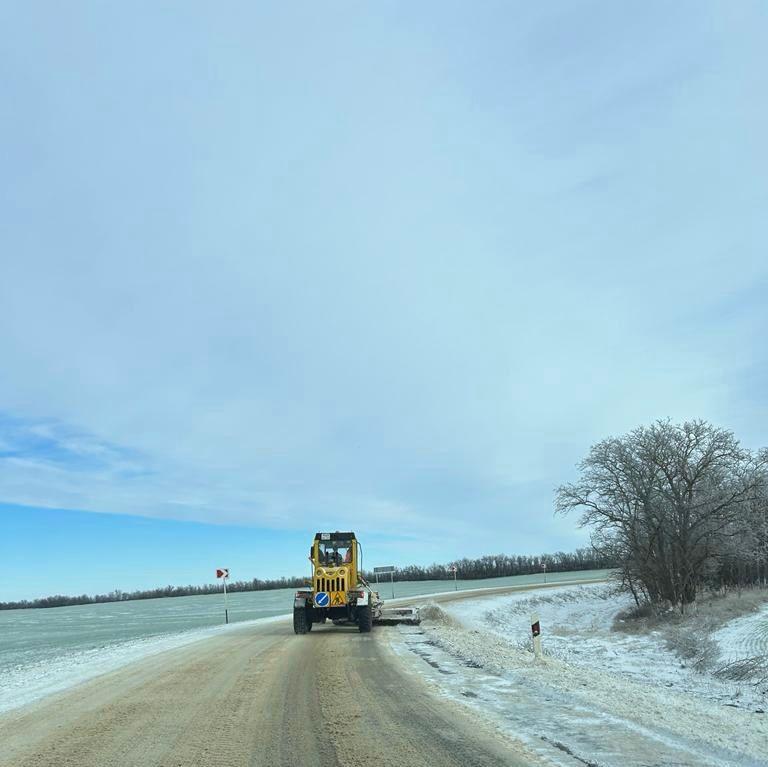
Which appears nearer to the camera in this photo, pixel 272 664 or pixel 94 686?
pixel 94 686

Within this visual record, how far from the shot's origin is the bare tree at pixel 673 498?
33969 mm

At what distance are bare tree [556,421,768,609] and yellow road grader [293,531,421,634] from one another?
60.3 ft

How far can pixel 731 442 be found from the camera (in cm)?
3347

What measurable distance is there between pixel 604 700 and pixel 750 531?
31.1 metres

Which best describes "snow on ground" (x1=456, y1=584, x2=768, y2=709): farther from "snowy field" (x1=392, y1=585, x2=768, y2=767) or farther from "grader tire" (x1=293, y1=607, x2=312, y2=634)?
"grader tire" (x1=293, y1=607, x2=312, y2=634)

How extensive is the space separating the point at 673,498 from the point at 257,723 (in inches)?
1243

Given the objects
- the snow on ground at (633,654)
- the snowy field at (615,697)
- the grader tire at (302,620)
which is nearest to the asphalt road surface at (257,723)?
the snowy field at (615,697)

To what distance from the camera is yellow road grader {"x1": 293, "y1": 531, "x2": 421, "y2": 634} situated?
21562 millimetres

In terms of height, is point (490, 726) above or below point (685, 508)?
below

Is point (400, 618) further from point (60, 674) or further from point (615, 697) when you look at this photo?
point (615, 697)

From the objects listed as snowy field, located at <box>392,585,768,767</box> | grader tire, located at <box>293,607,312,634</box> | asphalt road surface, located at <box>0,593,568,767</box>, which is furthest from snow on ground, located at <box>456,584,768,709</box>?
grader tire, located at <box>293,607,312,634</box>

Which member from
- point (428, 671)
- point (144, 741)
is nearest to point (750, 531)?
point (428, 671)

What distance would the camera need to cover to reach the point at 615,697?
359 inches

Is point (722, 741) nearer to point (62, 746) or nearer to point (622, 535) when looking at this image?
point (62, 746)
